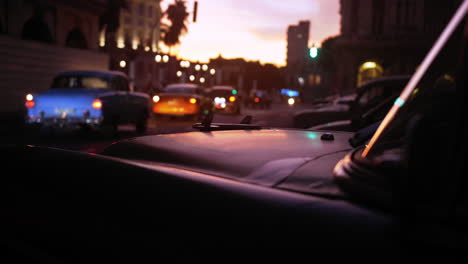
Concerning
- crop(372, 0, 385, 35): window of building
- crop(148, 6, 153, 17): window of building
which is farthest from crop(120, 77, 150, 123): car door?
crop(148, 6, 153, 17): window of building

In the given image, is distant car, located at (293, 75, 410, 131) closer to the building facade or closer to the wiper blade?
the wiper blade

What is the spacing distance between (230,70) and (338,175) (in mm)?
121270

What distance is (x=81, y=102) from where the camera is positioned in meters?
12.9

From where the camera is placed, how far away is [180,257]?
133 centimetres

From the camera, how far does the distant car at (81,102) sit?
42.1ft

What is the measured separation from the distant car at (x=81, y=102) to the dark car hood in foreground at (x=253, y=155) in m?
10.5

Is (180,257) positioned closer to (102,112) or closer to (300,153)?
(300,153)

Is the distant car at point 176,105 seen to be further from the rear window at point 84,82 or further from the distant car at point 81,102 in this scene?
the rear window at point 84,82

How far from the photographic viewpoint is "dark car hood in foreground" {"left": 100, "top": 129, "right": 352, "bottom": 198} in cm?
173

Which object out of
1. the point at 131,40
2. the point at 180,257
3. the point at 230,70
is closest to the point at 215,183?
the point at 180,257

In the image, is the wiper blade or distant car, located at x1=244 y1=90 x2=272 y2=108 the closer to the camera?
the wiper blade

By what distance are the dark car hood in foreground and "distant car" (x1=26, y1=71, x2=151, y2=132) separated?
34.6 feet

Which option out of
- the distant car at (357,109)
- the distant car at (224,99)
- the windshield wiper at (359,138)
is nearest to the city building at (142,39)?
the distant car at (224,99)

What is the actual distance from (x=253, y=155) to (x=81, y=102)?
37.4ft
